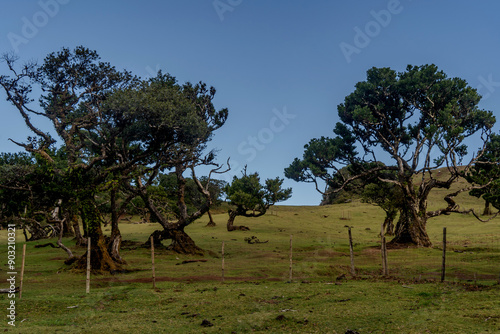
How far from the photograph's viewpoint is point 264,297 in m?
16.5

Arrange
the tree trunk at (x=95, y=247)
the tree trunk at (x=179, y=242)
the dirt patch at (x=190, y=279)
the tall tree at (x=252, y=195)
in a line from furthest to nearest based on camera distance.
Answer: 1. the tall tree at (x=252, y=195)
2. the tree trunk at (x=179, y=242)
3. the tree trunk at (x=95, y=247)
4. the dirt patch at (x=190, y=279)

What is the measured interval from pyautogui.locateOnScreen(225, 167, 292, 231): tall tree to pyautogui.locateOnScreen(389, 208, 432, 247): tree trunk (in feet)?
63.7

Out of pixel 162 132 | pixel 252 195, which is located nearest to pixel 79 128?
pixel 162 132

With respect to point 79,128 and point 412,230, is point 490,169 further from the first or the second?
point 79,128

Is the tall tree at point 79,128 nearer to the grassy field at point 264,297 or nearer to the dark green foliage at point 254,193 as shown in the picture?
the grassy field at point 264,297

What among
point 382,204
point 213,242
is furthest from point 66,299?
point 382,204

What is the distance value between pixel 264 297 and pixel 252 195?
137ft

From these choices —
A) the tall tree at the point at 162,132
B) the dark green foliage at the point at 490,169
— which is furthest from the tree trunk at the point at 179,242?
the dark green foliage at the point at 490,169

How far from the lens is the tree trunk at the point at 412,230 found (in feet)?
131

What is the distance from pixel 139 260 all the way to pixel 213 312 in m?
18.5

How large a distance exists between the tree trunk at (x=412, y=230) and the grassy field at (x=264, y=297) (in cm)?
667

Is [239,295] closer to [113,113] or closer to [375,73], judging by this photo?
[113,113]

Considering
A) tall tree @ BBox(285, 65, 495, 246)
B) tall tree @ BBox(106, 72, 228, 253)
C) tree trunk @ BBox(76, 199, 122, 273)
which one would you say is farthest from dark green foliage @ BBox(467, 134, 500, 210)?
tree trunk @ BBox(76, 199, 122, 273)

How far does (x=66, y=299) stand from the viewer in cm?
1673
